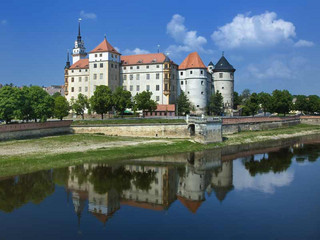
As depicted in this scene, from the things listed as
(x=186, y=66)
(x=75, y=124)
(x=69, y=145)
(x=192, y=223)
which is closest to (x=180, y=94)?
(x=186, y=66)

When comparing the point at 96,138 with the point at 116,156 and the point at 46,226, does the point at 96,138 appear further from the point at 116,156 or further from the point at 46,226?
the point at 46,226

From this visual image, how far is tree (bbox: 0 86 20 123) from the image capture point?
155ft

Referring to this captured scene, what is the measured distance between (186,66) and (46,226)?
69771 mm

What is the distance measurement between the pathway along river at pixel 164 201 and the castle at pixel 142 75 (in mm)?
42779

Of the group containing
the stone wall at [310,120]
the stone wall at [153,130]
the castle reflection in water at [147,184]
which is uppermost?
the stone wall at [310,120]

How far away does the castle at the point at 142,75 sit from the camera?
78.2 meters

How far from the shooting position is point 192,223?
21328 millimetres

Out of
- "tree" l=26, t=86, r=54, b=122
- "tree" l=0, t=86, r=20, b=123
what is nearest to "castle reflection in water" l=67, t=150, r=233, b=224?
"tree" l=0, t=86, r=20, b=123

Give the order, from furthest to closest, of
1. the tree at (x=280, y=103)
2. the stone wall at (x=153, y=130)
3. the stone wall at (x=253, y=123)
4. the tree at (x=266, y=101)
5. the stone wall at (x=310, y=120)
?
the tree at (x=266, y=101)
the stone wall at (x=310, y=120)
the tree at (x=280, y=103)
the stone wall at (x=253, y=123)
the stone wall at (x=153, y=130)

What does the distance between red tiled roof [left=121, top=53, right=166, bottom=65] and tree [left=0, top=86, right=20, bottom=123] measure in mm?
38221

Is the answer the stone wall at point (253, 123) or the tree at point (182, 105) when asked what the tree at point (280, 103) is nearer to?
the stone wall at point (253, 123)

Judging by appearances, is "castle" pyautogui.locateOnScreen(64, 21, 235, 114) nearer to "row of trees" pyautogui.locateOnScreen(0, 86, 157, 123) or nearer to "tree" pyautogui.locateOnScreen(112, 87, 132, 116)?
"row of trees" pyautogui.locateOnScreen(0, 86, 157, 123)

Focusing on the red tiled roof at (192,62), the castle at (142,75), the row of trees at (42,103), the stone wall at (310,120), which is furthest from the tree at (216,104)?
the stone wall at (310,120)

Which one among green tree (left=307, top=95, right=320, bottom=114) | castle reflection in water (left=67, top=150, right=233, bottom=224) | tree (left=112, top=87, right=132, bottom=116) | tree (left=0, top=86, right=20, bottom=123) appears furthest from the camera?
green tree (left=307, top=95, right=320, bottom=114)
